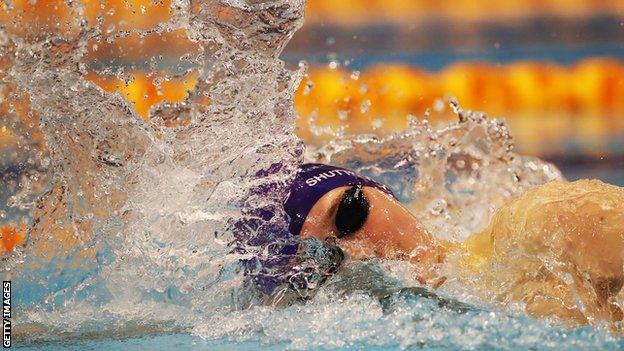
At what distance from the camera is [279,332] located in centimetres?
154

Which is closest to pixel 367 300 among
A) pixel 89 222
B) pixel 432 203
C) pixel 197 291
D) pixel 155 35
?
pixel 197 291

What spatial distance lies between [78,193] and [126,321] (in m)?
0.32

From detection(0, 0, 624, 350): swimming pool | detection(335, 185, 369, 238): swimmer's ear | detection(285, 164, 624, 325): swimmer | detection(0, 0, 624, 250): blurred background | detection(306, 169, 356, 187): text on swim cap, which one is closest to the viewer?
detection(285, 164, 624, 325): swimmer

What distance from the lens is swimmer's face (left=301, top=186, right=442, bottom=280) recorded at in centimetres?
183

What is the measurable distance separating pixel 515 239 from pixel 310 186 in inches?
17.8

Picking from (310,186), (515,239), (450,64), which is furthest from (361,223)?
(450,64)

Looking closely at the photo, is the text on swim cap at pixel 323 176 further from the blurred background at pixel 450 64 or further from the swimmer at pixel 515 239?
the blurred background at pixel 450 64

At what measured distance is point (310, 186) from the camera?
6.30 ft

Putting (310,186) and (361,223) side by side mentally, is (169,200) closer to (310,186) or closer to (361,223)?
(310,186)

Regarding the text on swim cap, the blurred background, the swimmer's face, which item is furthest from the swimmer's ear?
the blurred background

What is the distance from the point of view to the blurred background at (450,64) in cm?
408

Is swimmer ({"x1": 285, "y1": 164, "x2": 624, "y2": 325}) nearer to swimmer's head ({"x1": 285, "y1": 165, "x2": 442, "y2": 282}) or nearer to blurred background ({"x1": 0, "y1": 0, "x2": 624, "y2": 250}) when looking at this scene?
swimmer's head ({"x1": 285, "y1": 165, "x2": 442, "y2": 282})

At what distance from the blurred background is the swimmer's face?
2.07m

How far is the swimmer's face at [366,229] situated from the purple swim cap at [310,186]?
16 millimetres
